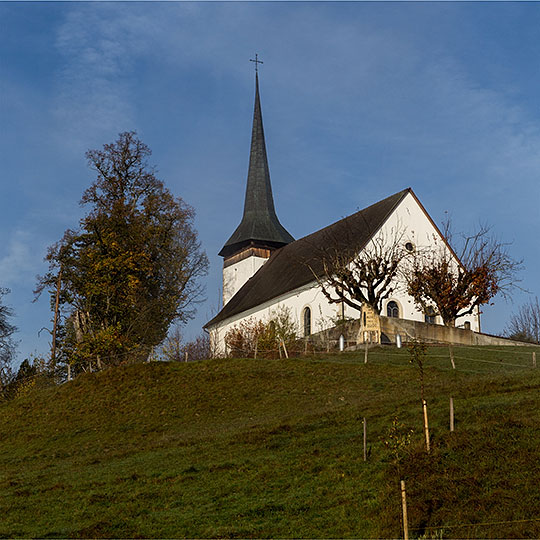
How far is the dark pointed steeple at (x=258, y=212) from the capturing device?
59.8m

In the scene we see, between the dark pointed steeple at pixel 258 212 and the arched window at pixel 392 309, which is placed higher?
the dark pointed steeple at pixel 258 212

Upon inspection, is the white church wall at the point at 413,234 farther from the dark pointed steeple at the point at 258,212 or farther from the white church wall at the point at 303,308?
the dark pointed steeple at the point at 258,212

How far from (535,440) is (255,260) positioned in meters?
45.2

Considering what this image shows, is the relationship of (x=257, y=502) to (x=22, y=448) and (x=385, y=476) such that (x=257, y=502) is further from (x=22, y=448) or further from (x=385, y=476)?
(x=22, y=448)

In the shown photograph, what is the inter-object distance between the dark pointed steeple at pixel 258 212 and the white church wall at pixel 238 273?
1278 millimetres

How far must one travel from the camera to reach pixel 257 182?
63.6 meters

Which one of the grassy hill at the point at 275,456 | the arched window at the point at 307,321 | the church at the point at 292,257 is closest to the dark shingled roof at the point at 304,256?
the church at the point at 292,257

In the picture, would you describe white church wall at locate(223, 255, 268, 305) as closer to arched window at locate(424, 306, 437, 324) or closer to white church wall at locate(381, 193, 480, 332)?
white church wall at locate(381, 193, 480, 332)

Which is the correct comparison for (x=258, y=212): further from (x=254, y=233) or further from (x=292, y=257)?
(x=292, y=257)

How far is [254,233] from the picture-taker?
59.7 metres

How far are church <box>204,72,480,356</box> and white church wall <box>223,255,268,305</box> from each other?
58mm

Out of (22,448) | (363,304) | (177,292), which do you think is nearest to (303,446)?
(22,448)

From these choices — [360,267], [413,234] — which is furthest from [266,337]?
[413,234]

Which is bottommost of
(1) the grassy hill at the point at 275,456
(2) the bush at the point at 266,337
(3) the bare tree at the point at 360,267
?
(1) the grassy hill at the point at 275,456
